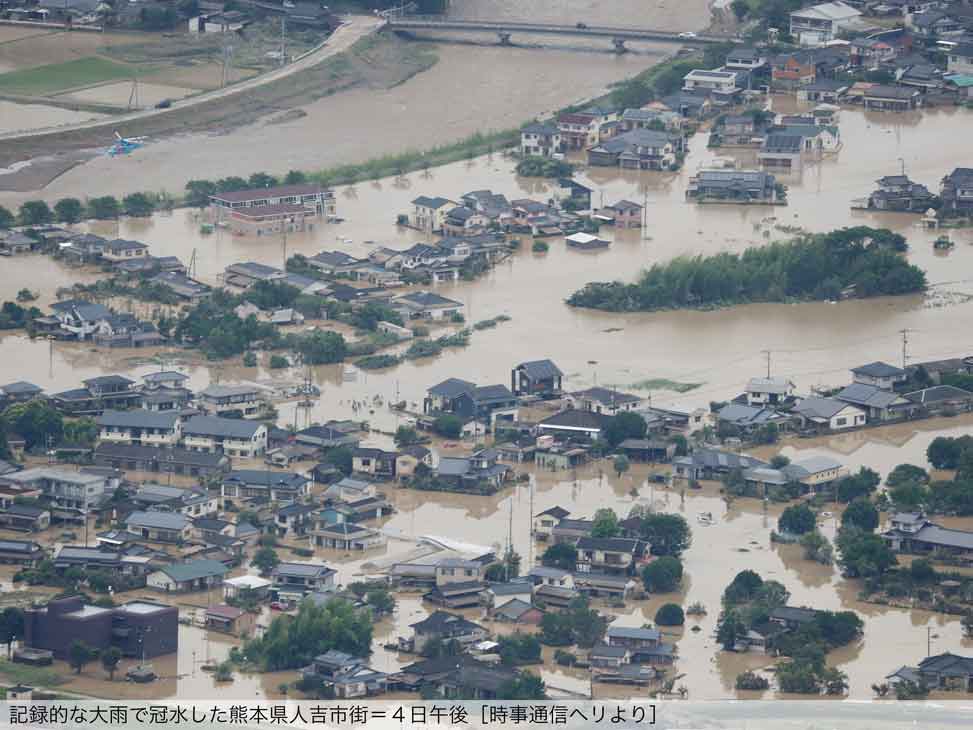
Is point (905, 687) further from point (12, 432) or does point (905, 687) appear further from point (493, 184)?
point (493, 184)

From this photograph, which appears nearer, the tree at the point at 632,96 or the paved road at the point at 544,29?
the tree at the point at 632,96

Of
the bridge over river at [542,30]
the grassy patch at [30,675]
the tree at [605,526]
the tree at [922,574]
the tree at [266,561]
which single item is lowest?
the grassy patch at [30,675]

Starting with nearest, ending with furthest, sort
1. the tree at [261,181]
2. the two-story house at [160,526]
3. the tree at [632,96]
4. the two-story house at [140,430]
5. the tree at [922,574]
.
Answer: the tree at [922,574]
the two-story house at [160,526]
the two-story house at [140,430]
the tree at [261,181]
the tree at [632,96]

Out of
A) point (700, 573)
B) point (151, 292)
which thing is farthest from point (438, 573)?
point (151, 292)

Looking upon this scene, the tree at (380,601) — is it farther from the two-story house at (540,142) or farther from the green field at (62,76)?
the green field at (62,76)

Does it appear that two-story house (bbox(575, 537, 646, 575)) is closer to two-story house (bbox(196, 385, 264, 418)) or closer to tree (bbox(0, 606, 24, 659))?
tree (bbox(0, 606, 24, 659))

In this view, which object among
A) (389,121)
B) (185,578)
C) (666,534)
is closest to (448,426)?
(666,534)

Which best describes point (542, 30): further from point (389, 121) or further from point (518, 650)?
point (518, 650)

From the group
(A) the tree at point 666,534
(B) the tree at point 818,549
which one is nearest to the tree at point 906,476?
(B) the tree at point 818,549
